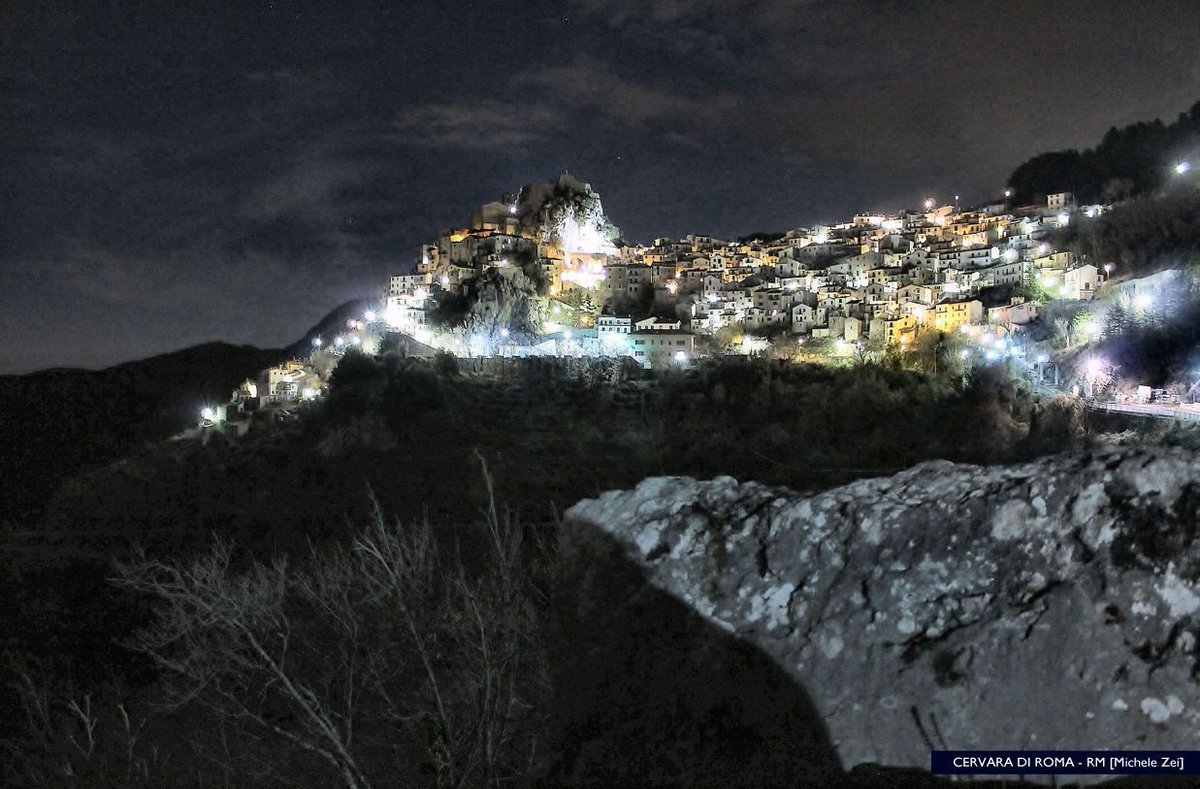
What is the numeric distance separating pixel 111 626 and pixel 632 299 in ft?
252

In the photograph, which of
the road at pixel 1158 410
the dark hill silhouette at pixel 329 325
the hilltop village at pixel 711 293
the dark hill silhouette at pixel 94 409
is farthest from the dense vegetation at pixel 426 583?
the dark hill silhouette at pixel 329 325

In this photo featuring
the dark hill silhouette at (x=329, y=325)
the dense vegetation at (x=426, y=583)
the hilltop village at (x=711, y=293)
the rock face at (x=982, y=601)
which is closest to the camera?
the rock face at (x=982, y=601)

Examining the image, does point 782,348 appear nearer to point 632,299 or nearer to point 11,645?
point 632,299

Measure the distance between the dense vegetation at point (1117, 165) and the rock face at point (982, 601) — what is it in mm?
107415

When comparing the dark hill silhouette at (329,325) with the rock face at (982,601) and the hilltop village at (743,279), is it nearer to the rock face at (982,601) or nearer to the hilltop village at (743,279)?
the hilltop village at (743,279)

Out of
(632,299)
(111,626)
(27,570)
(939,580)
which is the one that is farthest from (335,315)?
(939,580)

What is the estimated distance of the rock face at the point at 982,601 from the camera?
8.54ft

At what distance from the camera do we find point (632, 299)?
9581 centimetres

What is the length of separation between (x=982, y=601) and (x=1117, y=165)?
128 m

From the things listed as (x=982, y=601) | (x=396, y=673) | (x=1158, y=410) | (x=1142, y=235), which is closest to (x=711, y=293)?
(x=1142, y=235)

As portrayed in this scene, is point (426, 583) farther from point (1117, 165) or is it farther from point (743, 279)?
point (1117, 165)

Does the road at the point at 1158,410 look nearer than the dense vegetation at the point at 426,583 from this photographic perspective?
No

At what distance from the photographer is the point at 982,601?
2.86 metres

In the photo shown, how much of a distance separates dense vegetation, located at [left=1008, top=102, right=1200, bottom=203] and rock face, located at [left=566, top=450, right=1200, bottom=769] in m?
107
